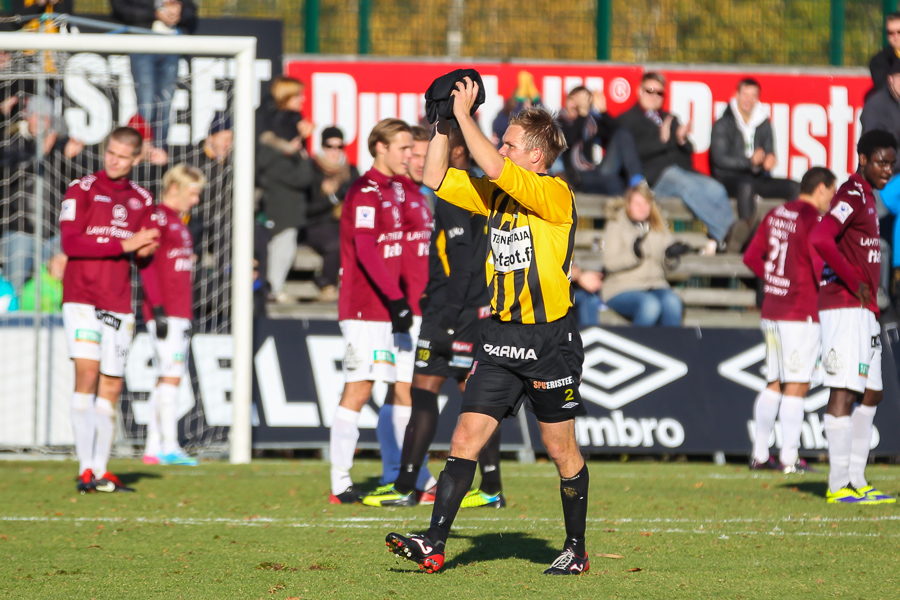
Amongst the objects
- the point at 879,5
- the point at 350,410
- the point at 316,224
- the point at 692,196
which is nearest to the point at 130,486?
the point at 350,410

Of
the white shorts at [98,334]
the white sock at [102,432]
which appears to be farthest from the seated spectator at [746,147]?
the white sock at [102,432]

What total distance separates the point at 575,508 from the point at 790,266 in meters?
5.16

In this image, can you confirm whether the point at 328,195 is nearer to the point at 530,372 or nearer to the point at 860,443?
the point at 860,443

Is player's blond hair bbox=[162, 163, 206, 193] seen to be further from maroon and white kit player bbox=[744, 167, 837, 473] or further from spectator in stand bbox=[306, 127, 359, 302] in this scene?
maroon and white kit player bbox=[744, 167, 837, 473]

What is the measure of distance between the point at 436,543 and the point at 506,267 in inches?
49.5

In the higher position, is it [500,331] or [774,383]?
[500,331]

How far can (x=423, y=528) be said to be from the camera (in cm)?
603

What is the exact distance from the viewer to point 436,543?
4652mm

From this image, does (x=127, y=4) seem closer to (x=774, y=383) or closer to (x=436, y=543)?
(x=774, y=383)

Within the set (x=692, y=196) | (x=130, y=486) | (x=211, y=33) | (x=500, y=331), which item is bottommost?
(x=130, y=486)

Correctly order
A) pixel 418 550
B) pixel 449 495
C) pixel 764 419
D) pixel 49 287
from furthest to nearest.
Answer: pixel 49 287 < pixel 764 419 < pixel 449 495 < pixel 418 550

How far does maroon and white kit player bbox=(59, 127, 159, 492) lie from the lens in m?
7.46

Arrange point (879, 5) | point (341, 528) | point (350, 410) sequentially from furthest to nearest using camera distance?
1. point (879, 5)
2. point (350, 410)
3. point (341, 528)

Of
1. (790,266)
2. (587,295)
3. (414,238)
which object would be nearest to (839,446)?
(790,266)
